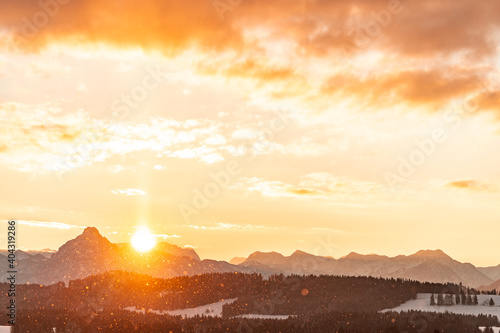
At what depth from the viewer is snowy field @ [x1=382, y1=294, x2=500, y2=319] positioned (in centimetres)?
4072

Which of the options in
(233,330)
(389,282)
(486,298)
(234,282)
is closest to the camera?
(233,330)

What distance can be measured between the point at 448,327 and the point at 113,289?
4631 centimetres

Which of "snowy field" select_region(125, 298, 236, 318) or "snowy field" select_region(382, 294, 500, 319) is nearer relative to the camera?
"snowy field" select_region(382, 294, 500, 319)

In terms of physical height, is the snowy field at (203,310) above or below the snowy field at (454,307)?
below

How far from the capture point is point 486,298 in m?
45.9

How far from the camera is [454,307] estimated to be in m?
43.0

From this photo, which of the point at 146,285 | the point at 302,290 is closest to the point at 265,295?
the point at 302,290

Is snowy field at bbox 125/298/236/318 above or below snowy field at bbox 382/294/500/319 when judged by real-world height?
A: below

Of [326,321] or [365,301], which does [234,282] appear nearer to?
[365,301]

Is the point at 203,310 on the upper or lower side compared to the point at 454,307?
lower

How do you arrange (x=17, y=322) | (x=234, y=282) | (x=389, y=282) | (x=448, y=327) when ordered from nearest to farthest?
(x=448, y=327) < (x=17, y=322) < (x=389, y=282) < (x=234, y=282)

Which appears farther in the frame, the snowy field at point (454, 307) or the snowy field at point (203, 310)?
the snowy field at point (203, 310)

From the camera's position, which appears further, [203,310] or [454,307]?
[203,310]

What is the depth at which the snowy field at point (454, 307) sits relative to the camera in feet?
134
